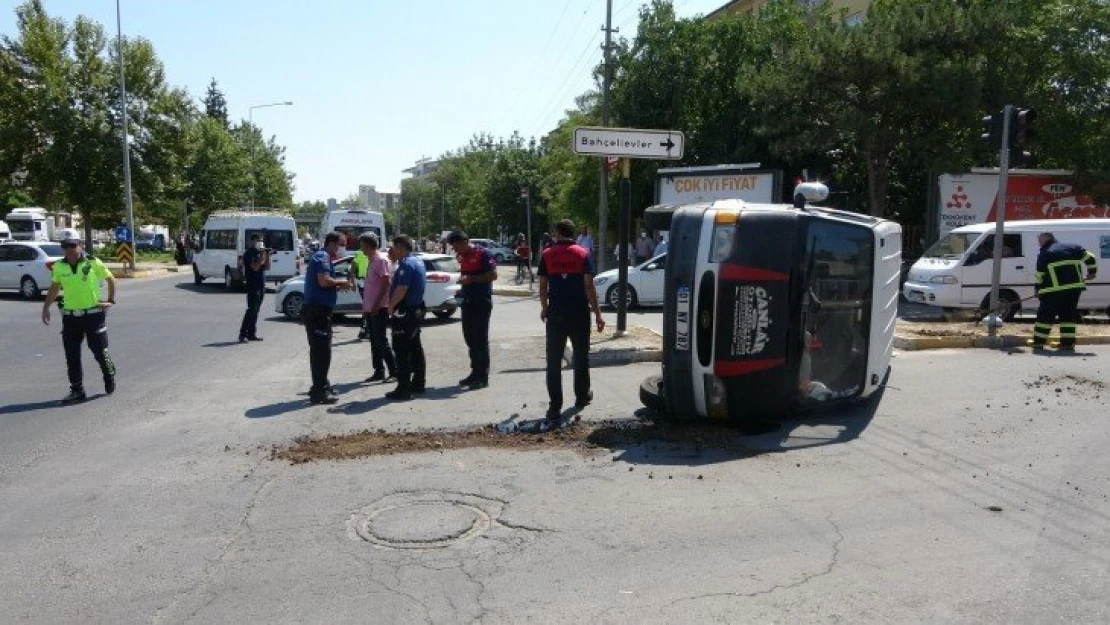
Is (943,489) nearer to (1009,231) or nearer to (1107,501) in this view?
(1107,501)

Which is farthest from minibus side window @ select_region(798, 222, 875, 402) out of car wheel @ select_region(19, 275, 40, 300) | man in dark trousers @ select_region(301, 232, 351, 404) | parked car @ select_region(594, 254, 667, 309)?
car wheel @ select_region(19, 275, 40, 300)

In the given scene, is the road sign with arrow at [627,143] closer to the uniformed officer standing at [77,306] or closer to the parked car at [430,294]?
Answer: the uniformed officer standing at [77,306]

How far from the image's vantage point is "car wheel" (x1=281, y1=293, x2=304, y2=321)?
703 inches

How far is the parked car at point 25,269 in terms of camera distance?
23.3 metres

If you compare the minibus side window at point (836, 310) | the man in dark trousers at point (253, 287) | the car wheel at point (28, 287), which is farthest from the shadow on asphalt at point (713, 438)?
the car wheel at point (28, 287)

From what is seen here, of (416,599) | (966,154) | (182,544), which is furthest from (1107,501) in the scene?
(966,154)

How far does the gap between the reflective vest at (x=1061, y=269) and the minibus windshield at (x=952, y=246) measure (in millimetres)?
3961

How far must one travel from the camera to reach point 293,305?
17.9m

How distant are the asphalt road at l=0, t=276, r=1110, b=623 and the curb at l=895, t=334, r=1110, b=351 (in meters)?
2.86

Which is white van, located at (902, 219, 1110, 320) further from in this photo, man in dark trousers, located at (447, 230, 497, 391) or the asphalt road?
man in dark trousers, located at (447, 230, 497, 391)

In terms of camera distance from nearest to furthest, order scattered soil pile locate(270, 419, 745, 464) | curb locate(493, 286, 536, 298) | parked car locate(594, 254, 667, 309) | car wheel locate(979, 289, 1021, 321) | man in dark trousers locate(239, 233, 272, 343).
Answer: scattered soil pile locate(270, 419, 745, 464)
man in dark trousers locate(239, 233, 272, 343)
car wheel locate(979, 289, 1021, 321)
parked car locate(594, 254, 667, 309)
curb locate(493, 286, 536, 298)

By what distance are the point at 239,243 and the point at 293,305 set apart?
9.70 m

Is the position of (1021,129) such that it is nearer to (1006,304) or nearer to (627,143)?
(1006,304)

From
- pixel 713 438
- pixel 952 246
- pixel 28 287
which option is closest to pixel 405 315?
pixel 713 438
